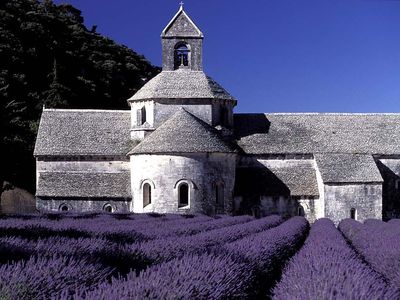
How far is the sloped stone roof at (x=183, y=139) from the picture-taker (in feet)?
125

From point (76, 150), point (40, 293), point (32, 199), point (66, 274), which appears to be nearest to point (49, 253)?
point (66, 274)

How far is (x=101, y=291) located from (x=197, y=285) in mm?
1167

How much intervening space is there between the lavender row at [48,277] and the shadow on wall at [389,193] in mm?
36853

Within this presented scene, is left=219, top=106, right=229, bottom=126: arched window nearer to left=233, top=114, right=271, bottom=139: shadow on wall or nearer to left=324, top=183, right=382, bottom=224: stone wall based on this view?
left=233, top=114, right=271, bottom=139: shadow on wall

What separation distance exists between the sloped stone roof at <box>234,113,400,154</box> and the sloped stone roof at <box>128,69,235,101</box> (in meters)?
3.08

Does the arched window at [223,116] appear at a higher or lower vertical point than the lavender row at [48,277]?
higher

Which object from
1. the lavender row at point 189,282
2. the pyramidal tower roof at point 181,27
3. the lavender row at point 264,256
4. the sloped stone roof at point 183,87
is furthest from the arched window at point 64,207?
the lavender row at point 189,282

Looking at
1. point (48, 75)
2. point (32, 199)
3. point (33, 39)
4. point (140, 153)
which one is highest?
point (33, 39)

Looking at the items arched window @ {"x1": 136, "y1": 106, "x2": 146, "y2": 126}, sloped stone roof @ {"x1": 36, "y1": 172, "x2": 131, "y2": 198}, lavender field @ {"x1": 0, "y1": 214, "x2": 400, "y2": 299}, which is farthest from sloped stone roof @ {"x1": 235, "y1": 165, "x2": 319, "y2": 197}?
lavender field @ {"x1": 0, "y1": 214, "x2": 400, "y2": 299}

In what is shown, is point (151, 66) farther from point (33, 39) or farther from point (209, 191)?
point (209, 191)

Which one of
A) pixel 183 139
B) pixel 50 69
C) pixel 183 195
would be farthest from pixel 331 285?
pixel 50 69

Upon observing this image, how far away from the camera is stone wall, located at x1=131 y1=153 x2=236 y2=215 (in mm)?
38125

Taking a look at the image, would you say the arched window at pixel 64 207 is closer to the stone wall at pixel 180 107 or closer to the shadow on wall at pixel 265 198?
the stone wall at pixel 180 107

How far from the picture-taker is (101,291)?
22.3ft
